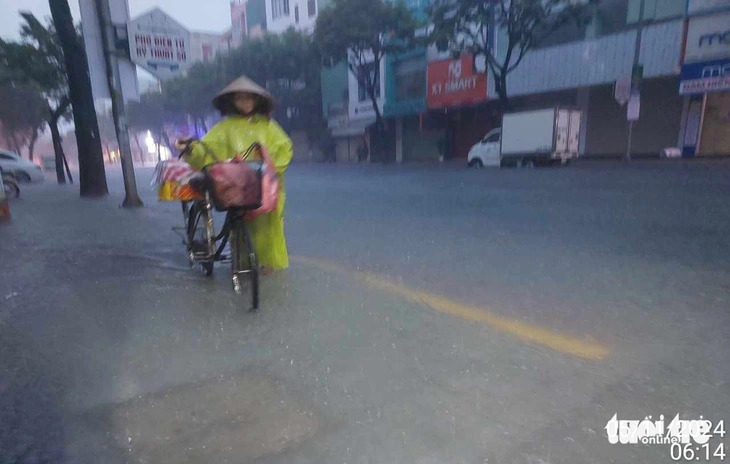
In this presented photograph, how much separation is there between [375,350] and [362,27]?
2452cm

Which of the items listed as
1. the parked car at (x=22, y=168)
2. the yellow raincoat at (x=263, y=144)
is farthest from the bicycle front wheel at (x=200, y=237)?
the parked car at (x=22, y=168)

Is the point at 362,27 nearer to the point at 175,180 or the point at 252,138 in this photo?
the point at 252,138

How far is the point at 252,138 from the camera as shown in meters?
3.78

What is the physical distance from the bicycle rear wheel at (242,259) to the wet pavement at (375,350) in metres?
0.18

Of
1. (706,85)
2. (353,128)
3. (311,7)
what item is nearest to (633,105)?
(706,85)

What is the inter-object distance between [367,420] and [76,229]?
6.63 m

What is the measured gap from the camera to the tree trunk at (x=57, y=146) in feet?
58.5

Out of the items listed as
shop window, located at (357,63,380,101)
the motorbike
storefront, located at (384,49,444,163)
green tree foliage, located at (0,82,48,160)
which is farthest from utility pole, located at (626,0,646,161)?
green tree foliage, located at (0,82,48,160)

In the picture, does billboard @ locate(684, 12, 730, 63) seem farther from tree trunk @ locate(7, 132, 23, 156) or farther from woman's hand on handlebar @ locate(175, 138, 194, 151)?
tree trunk @ locate(7, 132, 23, 156)

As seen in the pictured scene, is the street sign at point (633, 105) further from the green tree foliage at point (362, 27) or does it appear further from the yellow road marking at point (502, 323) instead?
the yellow road marking at point (502, 323)

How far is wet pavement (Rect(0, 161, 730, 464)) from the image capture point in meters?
1.85

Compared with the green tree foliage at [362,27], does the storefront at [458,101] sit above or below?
below

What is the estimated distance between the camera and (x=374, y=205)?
8.73 metres

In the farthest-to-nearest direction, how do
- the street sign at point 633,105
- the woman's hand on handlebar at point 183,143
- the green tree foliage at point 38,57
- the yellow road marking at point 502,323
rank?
the street sign at point 633,105 → the green tree foliage at point 38,57 → the woman's hand on handlebar at point 183,143 → the yellow road marking at point 502,323
